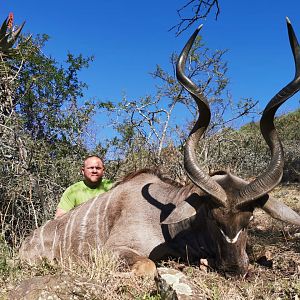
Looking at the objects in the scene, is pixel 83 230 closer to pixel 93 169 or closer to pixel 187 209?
pixel 93 169

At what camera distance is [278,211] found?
318 centimetres

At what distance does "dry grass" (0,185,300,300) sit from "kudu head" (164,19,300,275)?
0.56 ft

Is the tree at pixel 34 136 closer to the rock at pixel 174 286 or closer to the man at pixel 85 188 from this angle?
the man at pixel 85 188

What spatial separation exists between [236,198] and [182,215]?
1.46 feet

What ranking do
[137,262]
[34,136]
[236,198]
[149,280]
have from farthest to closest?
1. [34,136]
2. [137,262]
3. [236,198]
4. [149,280]

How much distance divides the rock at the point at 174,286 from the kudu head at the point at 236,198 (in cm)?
61

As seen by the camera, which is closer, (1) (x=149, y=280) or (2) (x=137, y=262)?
(1) (x=149, y=280)

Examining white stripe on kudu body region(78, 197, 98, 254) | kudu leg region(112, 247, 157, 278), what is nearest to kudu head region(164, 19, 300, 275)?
kudu leg region(112, 247, 157, 278)

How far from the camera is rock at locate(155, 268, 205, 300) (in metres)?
2.27

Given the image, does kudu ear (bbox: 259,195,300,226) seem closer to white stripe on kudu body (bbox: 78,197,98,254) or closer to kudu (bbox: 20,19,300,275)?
kudu (bbox: 20,19,300,275)

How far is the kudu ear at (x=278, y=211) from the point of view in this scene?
124 inches

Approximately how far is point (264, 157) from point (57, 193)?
610 cm

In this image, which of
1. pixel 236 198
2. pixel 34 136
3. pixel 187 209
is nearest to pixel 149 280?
pixel 187 209

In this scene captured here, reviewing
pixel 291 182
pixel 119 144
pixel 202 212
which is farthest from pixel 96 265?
pixel 291 182
